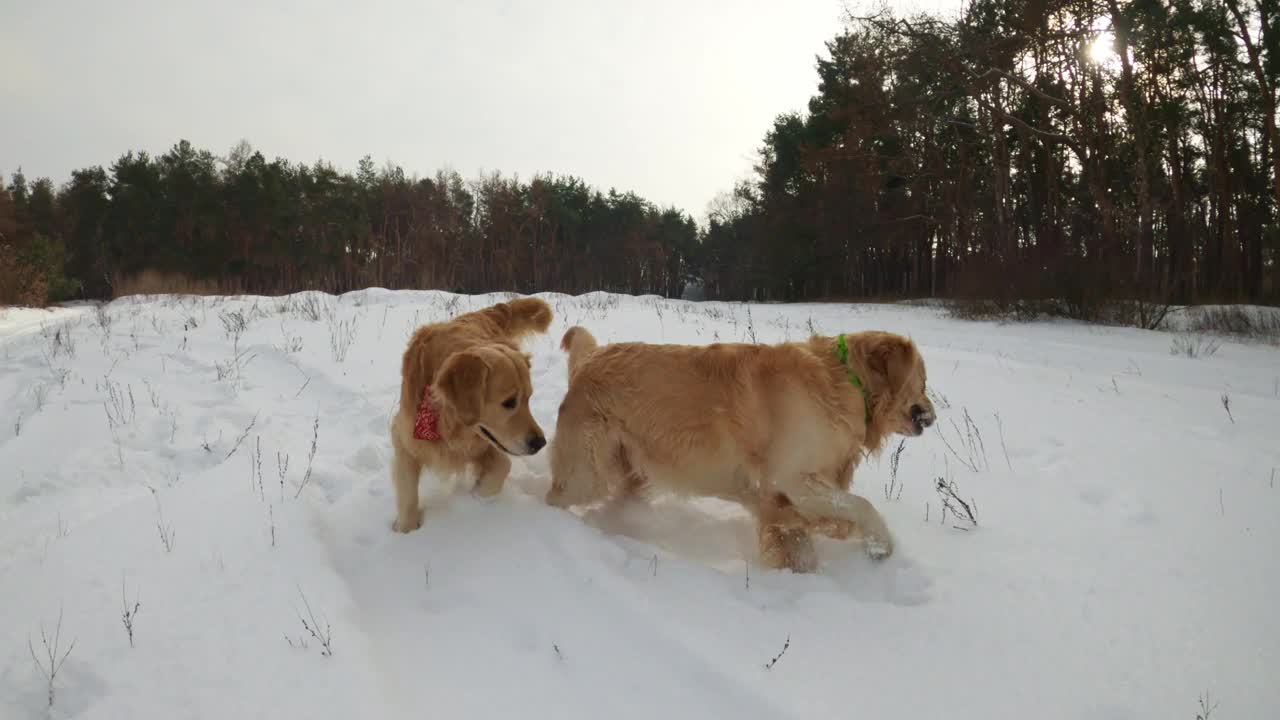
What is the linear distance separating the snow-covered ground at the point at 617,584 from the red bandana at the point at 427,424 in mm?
516

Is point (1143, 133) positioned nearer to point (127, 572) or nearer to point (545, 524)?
point (545, 524)

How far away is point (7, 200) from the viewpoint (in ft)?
100.0

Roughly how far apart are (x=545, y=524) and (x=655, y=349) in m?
1.17

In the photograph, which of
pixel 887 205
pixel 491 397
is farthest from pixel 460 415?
pixel 887 205

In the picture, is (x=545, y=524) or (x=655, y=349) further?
(x=655, y=349)

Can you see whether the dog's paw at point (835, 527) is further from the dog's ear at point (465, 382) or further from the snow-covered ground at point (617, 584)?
the dog's ear at point (465, 382)

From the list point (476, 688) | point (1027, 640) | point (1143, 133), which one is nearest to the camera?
point (476, 688)

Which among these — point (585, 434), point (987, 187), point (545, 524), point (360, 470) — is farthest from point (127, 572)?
point (987, 187)

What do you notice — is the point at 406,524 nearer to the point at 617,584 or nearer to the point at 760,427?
the point at 617,584

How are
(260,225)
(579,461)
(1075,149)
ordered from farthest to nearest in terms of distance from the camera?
(260,225)
(1075,149)
(579,461)

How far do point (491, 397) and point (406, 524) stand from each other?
0.84 m

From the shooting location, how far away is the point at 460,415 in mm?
3189

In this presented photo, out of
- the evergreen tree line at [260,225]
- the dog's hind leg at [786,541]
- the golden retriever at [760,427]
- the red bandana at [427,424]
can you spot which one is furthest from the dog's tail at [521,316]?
the evergreen tree line at [260,225]

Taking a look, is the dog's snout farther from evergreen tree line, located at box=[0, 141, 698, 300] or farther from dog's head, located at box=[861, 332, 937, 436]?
evergreen tree line, located at box=[0, 141, 698, 300]
